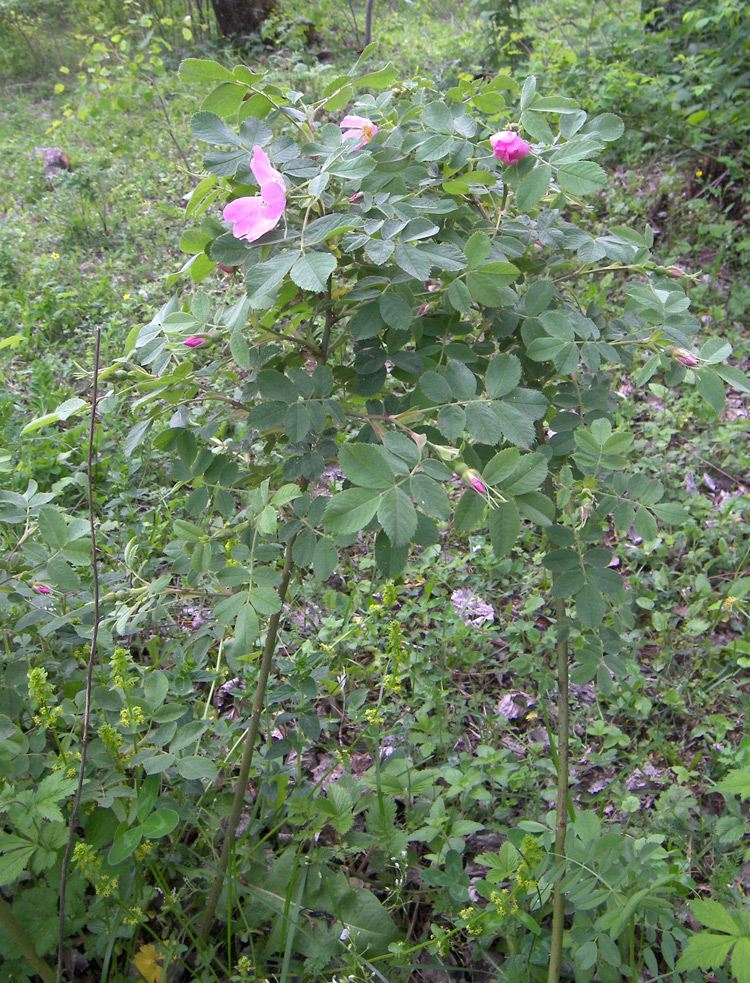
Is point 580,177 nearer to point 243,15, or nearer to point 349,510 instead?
point 349,510

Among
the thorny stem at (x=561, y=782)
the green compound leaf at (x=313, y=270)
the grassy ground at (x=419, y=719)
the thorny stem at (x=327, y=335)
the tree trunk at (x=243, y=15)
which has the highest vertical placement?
the tree trunk at (x=243, y=15)

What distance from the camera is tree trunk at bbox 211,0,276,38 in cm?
764

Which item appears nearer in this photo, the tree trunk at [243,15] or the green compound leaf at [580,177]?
the green compound leaf at [580,177]

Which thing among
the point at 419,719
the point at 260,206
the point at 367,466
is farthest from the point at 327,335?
the point at 419,719

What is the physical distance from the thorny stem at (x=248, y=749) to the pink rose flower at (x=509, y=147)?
2.08ft

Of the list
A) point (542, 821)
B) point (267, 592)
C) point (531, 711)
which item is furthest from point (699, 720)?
point (267, 592)

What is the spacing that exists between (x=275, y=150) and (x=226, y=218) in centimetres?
15

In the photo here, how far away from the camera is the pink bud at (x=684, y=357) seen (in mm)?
1078

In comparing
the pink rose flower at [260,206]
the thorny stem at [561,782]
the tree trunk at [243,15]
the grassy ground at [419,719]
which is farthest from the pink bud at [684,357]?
the tree trunk at [243,15]

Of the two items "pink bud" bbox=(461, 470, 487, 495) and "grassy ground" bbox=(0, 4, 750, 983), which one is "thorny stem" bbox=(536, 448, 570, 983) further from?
"pink bud" bbox=(461, 470, 487, 495)

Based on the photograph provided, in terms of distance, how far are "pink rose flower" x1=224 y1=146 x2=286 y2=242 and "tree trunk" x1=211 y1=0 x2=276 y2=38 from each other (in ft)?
27.2

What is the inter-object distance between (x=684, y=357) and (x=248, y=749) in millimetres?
1011

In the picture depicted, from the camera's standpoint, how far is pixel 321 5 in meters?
7.09

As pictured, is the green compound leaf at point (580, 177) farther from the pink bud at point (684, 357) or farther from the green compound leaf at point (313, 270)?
the green compound leaf at point (313, 270)
